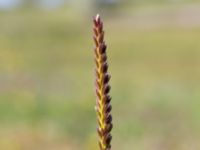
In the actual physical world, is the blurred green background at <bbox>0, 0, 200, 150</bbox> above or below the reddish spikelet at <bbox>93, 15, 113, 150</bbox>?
below

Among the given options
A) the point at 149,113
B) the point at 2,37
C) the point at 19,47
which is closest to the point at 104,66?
the point at 149,113

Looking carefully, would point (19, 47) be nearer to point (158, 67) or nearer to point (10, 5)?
point (158, 67)

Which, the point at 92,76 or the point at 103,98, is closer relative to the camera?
the point at 103,98

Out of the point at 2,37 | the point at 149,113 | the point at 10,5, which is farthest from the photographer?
the point at 10,5

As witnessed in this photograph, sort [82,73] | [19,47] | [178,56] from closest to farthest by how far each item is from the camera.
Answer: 1. [82,73]
2. [178,56]
3. [19,47]

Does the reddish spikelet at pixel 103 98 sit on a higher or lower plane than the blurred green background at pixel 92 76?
higher

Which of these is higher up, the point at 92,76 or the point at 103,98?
the point at 103,98

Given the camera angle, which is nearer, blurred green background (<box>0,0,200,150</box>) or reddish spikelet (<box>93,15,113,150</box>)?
reddish spikelet (<box>93,15,113,150</box>)

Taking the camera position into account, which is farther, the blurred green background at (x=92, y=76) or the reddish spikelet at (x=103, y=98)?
the blurred green background at (x=92, y=76)
